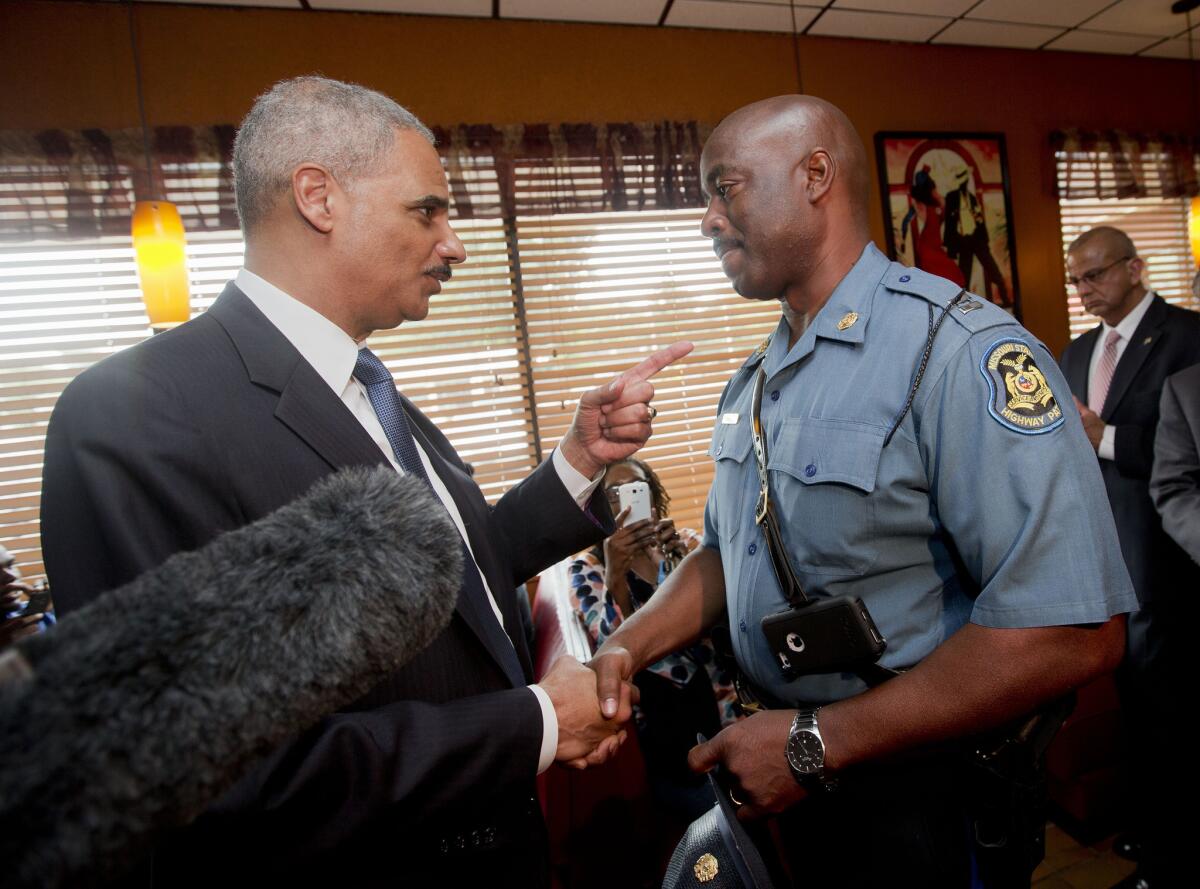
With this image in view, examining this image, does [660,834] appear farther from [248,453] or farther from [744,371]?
[248,453]

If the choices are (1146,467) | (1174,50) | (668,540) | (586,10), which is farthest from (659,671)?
(1174,50)

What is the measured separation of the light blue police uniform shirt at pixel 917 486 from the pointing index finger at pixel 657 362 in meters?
0.20

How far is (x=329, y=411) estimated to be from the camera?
0.99 metres

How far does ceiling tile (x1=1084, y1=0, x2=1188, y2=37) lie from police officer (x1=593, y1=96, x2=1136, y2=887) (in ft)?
13.9

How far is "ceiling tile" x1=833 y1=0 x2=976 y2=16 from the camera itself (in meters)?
A: 3.70

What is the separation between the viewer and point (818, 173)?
1.26 meters

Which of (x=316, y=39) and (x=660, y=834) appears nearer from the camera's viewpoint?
(x=660, y=834)

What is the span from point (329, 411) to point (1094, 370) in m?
3.47

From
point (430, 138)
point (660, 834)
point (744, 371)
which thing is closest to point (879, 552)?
point (744, 371)

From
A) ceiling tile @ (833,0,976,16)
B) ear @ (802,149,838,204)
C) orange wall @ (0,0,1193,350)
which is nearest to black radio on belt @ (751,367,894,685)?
ear @ (802,149,838,204)

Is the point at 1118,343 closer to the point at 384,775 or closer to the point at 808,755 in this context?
the point at 808,755

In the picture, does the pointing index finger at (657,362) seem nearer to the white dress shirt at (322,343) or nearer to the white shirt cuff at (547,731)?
the white dress shirt at (322,343)

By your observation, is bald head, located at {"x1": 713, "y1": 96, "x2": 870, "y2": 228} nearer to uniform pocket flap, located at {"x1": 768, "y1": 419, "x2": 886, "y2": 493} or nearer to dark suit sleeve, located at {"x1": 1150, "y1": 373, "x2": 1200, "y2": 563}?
uniform pocket flap, located at {"x1": 768, "y1": 419, "x2": 886, "y2": 493}

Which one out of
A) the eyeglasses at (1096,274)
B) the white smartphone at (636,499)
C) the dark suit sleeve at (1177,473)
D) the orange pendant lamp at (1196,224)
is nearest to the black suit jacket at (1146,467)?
the eyeglasses at (1096,274)
